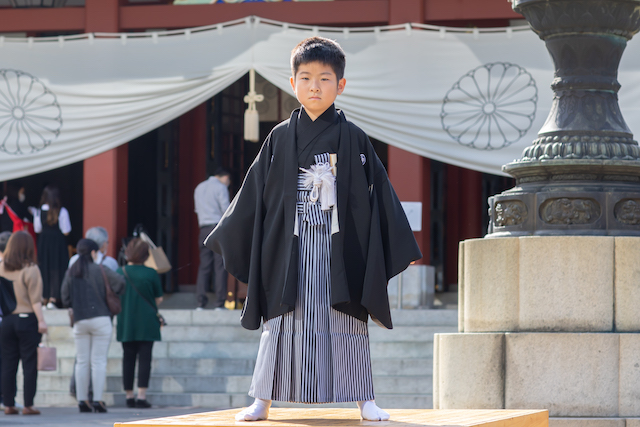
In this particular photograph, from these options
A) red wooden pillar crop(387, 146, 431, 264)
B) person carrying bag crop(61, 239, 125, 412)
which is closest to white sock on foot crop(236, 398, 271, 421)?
person carrying bag crop(61, 239, 125, 412)

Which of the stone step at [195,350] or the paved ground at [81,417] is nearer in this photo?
the paved ground at [81,417]

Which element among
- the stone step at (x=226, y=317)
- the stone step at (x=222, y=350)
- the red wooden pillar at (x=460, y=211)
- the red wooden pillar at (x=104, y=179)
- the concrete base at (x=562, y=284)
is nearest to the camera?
the concrete base at (x=562, y=284)

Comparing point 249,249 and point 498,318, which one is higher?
point 249,249

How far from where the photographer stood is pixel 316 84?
3645mm

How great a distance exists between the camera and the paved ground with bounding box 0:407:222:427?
7.28 meters

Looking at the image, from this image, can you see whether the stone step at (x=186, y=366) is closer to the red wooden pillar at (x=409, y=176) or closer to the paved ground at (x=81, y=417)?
the paved ground at (x=81, y=417)

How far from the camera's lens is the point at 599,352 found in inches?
197

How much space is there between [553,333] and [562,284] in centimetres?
26

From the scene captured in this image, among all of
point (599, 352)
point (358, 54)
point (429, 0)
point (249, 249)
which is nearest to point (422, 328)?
point (358, 54)

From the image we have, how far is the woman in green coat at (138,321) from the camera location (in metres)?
8.49

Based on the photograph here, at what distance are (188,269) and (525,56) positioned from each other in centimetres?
563

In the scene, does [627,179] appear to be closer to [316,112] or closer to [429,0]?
[316,112]

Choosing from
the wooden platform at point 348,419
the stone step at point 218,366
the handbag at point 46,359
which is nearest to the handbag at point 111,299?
the handbag at point 46,359

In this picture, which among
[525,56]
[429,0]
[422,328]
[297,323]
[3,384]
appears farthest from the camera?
[429,0]
